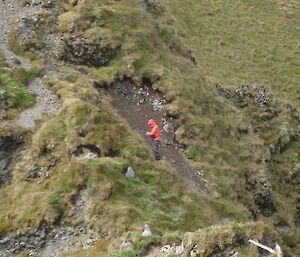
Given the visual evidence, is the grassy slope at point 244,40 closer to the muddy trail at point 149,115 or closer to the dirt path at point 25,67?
the muddy trail at point 149,115

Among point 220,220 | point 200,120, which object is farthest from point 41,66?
point 220,220

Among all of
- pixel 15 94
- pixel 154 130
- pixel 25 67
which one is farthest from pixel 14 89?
pixel 154 130

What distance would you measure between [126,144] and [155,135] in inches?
65.7

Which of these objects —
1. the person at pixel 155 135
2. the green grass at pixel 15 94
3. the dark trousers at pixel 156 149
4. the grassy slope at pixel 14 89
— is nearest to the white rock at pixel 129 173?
the person at pixel 155 135

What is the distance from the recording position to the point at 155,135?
2177 cm

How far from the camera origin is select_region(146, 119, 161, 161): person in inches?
846

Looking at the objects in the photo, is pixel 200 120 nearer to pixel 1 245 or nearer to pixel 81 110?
pixel 81 110

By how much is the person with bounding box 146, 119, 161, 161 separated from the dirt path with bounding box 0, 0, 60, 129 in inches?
232

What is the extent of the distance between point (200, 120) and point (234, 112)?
6887 millimetres

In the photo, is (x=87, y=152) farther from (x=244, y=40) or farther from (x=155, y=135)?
(x=244, y=40)

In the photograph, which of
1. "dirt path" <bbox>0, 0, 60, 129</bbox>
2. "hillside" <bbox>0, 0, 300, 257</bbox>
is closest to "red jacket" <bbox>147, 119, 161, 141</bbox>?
"hillside" <bbox>0, 0, 300, 257</bbox>

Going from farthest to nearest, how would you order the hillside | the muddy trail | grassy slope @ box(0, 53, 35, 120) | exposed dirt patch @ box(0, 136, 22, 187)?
the muddy trail
grassy slope @ box(0, 53, 35, 120)
exposed dirt patch @ box(0, 136, 22, 187)
the hillside

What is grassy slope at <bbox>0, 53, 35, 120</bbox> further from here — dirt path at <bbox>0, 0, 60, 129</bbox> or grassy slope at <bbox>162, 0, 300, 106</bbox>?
grassy slope at <bbox>162, 0, 300, 106</bbox>

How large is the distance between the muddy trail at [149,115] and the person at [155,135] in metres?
1.45
